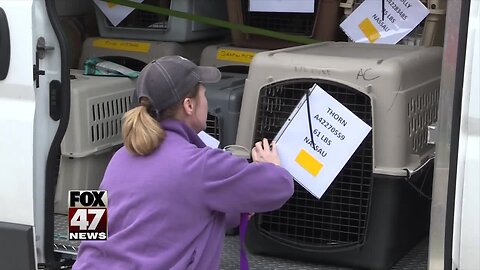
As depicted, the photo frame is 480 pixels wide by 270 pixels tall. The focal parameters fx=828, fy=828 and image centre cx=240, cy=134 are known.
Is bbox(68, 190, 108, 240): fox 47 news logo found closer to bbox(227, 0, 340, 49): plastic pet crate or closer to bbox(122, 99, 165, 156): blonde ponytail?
bbox(122, 99, 165, 156): blonde ponytail

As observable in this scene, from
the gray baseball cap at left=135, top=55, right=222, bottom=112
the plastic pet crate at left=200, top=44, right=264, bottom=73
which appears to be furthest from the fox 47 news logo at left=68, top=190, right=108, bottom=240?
the plastic pet crate at left=200, top=44, right=264, bottom=73

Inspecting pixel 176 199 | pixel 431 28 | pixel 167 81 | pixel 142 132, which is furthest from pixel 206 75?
pixel 431 28

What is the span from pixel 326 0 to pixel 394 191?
1.22 meters

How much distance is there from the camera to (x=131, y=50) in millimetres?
3932

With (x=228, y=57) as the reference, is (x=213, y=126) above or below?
below

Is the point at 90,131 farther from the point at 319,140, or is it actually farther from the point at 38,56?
the point at 319,140

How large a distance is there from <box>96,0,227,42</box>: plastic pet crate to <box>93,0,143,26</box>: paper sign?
0.14 feet

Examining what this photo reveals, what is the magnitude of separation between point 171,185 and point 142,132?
169mm

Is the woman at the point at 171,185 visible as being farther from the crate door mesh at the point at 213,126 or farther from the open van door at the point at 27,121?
the crate door mesh at the point at 213,126

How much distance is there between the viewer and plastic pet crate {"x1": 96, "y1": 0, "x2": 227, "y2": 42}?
3.95 meters

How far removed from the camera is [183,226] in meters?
2.25

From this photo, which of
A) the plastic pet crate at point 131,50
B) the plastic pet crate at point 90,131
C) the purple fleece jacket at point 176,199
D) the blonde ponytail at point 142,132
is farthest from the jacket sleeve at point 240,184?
the plastic pet crate at point 131,50

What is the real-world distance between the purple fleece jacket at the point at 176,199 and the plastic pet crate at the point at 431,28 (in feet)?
4.88

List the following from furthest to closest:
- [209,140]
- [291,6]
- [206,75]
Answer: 1. [291,6]
2. [209,140]
3. [206,75]
